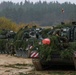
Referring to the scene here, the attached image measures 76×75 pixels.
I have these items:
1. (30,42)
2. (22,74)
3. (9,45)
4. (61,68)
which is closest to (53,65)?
(61,68)

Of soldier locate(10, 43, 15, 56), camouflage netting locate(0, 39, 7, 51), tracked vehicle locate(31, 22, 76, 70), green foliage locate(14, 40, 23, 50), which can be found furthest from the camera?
camouflage netting locate(0, 39, 7, 51)

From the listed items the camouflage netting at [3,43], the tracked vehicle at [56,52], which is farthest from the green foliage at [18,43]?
the tracked vehicle at [56,52]

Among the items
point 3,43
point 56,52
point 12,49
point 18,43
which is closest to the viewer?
point 56,52

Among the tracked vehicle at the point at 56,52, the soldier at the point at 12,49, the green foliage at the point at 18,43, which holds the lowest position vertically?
the soldier at the point at 12,49

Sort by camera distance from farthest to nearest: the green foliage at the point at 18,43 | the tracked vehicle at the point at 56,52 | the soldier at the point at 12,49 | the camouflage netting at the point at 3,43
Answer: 1. the camouflage netting at the point at 3,43
2. the soldier at the point at 12,49
3. the green foliage at the point at 18,43
4. the tracked vehicle at the point at 56,52

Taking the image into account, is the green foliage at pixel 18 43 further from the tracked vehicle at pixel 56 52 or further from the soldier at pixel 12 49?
the tracked vehicle at pixel 56 52

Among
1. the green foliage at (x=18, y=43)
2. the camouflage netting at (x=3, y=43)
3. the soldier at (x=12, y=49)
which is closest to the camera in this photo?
the green foliage at (x=18, y=43)

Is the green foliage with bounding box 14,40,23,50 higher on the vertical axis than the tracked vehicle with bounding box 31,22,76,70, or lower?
lower

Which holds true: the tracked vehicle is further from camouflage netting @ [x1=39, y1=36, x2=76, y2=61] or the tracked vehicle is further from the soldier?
the soldier

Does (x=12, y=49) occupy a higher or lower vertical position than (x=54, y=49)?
lower

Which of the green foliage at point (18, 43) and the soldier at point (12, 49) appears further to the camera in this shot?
the soldier at point (12, 49)

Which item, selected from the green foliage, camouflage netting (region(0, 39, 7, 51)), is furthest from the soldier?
camouflage netting (region(0, 39, 7, 51))

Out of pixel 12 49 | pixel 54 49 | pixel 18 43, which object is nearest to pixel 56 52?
pixel 54 49

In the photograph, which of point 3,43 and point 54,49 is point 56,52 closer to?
point 54,49
